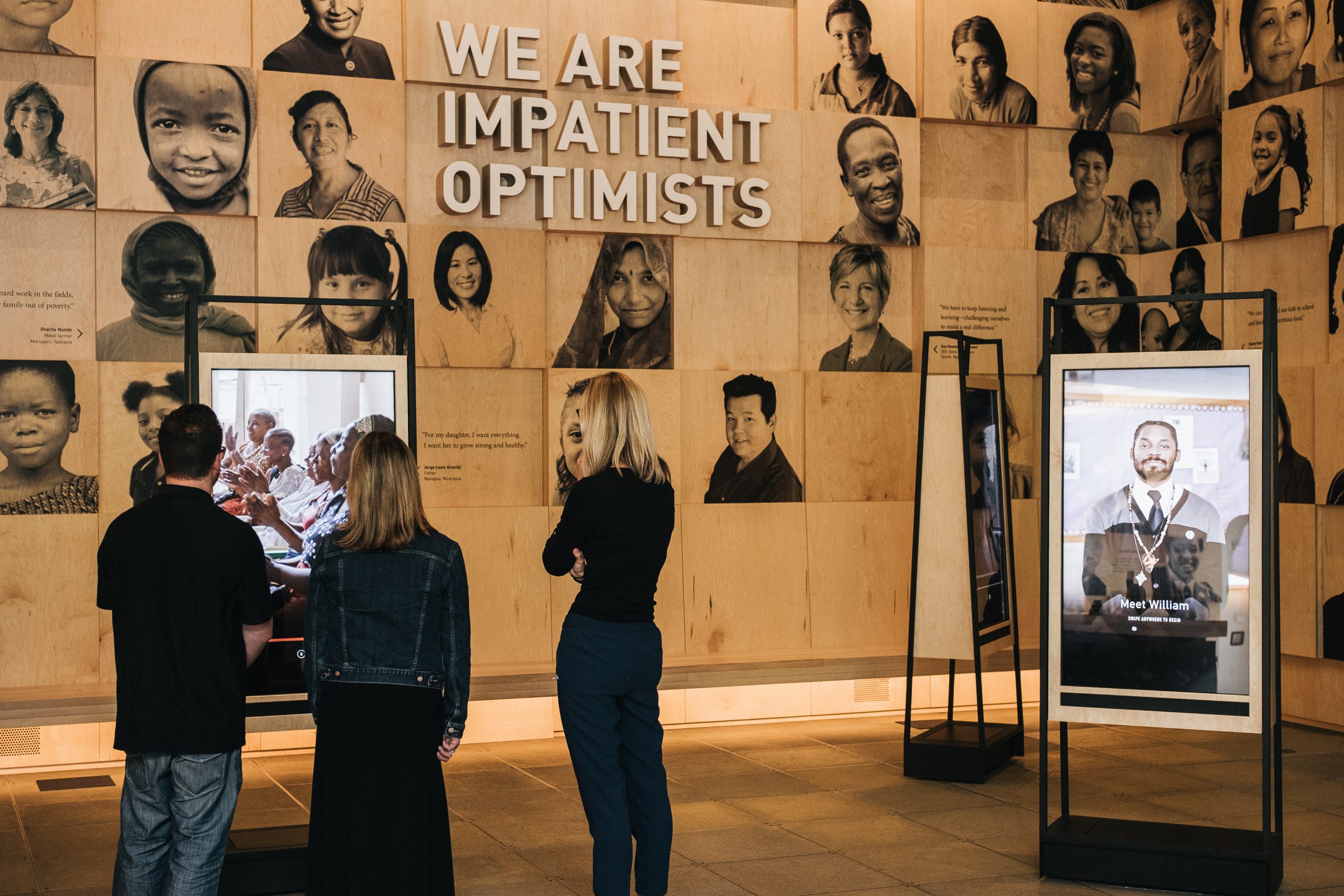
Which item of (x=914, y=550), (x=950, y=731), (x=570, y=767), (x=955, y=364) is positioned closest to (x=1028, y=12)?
(x=955, y=364)

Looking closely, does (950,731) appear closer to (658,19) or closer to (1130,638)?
(1130,638)

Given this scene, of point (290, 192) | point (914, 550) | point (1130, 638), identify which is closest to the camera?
point (1130, 638)

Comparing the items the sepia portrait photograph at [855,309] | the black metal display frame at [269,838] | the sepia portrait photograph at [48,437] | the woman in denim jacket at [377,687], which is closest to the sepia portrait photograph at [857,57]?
the sepia portrait photograph at [855,309]

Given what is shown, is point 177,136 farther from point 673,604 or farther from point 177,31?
point 673,604

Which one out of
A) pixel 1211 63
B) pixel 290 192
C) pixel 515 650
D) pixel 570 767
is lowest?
pixel 570 767

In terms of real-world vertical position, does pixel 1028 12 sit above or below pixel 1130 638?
above

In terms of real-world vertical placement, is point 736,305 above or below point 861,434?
above

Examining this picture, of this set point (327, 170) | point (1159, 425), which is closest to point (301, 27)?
point (327, 170)

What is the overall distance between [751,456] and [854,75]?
267cm

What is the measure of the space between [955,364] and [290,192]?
4.53 metres

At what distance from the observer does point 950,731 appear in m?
7.27

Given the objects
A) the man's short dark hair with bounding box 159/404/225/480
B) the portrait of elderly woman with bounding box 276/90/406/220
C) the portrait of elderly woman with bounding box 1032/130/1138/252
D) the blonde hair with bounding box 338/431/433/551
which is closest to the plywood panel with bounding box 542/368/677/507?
the portrait of elderly woman with bounding box 276/90/406/220

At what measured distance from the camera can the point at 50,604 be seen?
7.34m

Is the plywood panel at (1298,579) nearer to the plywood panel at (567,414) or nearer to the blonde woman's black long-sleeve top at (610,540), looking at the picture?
the plywood panel at (567,414)
